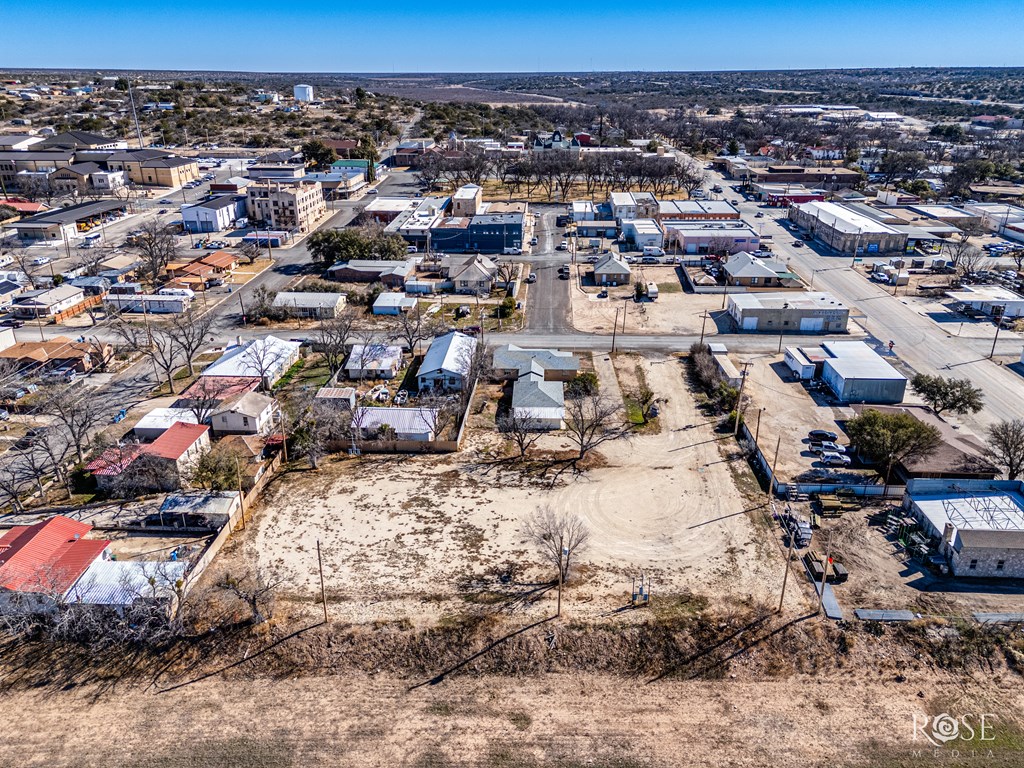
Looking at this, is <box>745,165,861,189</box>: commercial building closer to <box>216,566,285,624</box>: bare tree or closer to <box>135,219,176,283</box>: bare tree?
<box>135,219,176,283</box>: bare tree

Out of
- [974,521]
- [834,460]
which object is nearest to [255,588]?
[834,460]

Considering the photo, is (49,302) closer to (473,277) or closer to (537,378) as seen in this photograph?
(473,277)

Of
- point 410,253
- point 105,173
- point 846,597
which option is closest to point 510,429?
point 846,597

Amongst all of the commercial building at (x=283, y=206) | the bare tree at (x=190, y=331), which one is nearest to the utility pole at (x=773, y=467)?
the bare tree at (x=190, y=331)

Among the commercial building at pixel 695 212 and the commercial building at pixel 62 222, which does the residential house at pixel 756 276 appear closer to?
the commercial building at pixel 695 212

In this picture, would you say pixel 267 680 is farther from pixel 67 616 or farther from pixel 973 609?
pixel 973 609
